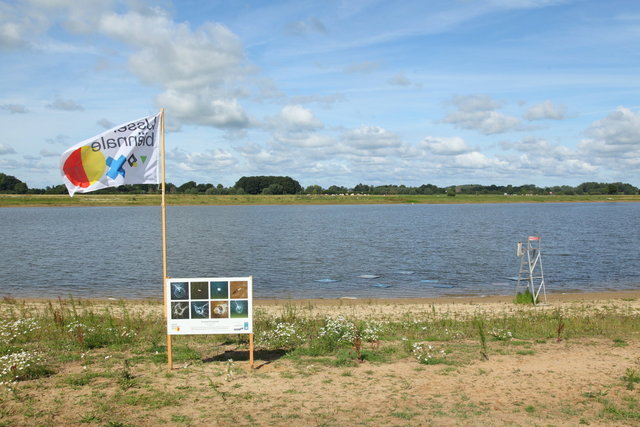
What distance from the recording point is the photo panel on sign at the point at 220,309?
1039 cm

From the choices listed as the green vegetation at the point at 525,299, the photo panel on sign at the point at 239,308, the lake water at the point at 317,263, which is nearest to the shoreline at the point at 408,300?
the green vegetation at the point at 525,299

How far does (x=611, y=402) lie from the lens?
8.41 meters

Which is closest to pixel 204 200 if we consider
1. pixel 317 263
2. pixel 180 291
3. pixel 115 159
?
pixel 317 263

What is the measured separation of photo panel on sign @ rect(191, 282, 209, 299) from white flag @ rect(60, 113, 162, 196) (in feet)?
7.95

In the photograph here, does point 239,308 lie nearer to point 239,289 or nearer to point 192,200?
point 239,289

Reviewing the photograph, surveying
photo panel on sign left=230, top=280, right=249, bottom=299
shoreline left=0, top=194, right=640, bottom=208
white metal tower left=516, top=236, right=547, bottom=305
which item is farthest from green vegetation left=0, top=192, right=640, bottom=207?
photo panel on sign left=230, top=280, right=249, bottom=299

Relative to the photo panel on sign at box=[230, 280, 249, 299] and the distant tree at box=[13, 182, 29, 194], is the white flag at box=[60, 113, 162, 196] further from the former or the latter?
the distant tree at box=[13, 182, 29, 194]

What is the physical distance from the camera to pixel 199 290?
1038cm

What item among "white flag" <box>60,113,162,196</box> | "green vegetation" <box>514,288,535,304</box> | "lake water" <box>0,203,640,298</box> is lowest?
"lake water" <box>0,203,640,298</box>

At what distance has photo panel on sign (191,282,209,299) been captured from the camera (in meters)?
10.4

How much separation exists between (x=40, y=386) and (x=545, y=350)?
980 cm

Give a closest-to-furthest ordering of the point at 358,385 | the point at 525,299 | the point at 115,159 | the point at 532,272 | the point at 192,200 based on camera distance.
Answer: the point at 358,385
the point at 115,159
the point at 525,299
the point at 532,272
the point at 192,200

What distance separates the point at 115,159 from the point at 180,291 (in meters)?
3.05

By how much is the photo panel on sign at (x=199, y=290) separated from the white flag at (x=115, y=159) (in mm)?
2422
